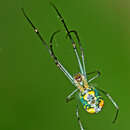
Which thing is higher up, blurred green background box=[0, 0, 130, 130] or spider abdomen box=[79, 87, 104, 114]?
blurred green background box=[0, 0, 130, 130]

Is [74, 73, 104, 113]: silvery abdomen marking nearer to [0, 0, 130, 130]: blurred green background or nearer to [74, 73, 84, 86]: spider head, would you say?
[74, 73, 84, 86]: spider head

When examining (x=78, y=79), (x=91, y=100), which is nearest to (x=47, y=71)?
(x=78, y=79)

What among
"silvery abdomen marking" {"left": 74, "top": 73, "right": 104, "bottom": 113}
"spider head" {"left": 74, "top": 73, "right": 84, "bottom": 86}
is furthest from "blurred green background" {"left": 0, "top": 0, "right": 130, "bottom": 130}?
"silvery abdomen marking" {"left": 74, "top": 73, "right": 104, "bottom": 113}

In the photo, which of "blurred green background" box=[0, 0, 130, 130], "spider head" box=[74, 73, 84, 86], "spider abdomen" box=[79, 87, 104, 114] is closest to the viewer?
"spider abdomen" box=[79, 87, 104, 114]

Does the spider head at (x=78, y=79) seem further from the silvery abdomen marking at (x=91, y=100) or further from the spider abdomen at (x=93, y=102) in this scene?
the spider abdomen at (x=93, y=102)

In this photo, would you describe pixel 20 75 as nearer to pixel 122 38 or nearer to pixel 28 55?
pixel 28 55

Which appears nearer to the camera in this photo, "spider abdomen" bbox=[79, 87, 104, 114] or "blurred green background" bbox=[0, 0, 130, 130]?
"spider abdomen" bbox=[79, 87, 104, 114]

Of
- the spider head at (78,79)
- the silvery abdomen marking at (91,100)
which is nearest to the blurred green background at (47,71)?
the spider head at (78,79)

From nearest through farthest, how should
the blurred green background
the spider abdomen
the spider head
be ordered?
1. the spider abdomen
2. the spider head
3. the blurred green background
